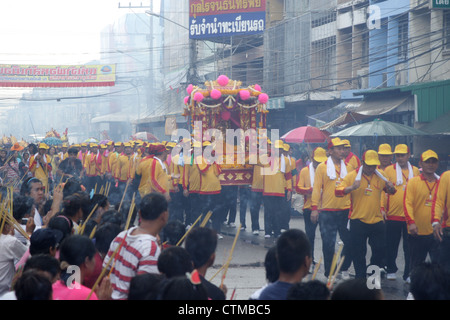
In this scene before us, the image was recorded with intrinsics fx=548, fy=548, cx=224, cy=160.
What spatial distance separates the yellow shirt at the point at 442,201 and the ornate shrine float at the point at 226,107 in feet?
20.8

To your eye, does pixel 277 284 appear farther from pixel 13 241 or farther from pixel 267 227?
pixel 267 227

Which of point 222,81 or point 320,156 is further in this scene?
point 222,81

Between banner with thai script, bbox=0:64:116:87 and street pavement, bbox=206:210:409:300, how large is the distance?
2213cm

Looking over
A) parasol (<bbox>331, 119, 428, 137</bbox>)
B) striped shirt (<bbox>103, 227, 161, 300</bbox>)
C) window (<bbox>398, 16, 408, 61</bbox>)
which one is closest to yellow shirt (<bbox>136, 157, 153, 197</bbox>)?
parasol (<bbox>331, 119, 428, 137</bbox>)

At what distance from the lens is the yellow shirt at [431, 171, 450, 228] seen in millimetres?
6199

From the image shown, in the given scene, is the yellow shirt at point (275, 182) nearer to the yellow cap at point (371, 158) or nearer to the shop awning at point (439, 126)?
the yellow cap at point (371, 158)

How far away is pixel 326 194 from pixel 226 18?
1626 cm

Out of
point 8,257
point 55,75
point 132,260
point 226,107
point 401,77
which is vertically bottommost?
point 8,257

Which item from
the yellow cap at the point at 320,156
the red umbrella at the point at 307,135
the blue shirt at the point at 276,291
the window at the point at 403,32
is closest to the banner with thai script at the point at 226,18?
the window at the point at 403,32

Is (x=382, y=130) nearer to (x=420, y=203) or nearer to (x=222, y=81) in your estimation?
(x=222, y=81)

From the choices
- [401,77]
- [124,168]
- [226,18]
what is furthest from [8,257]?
[226,18]

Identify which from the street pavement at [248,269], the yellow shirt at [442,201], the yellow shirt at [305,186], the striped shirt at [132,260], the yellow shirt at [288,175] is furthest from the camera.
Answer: the yellow shirt at [288,175]

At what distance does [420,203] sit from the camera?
21.5 feet

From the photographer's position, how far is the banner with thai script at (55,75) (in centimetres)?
3100
